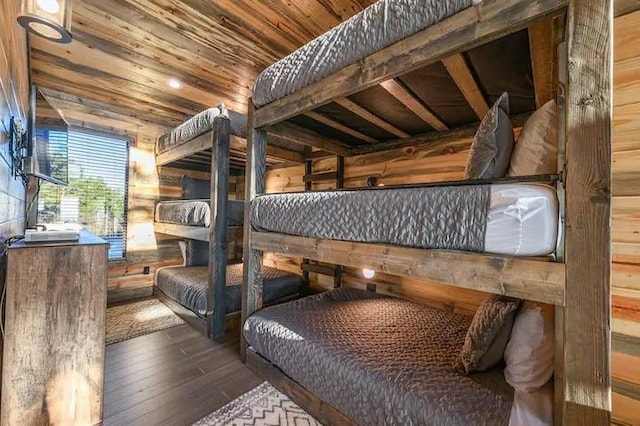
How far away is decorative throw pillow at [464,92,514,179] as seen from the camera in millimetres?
1048

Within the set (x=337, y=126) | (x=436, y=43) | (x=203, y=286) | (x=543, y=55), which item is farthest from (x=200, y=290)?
(x=543, y=55)

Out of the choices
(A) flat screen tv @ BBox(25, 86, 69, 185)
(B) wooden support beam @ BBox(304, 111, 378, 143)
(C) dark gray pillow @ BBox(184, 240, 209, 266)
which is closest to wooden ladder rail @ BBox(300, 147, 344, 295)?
(B) wooden support beam @ BBox(304, 111, 378, 143)

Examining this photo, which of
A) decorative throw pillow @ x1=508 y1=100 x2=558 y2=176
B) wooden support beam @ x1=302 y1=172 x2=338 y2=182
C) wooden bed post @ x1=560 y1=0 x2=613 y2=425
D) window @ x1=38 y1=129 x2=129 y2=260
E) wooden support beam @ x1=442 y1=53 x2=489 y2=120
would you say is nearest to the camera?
wooden bed post @ x1=560 y1=0 x2=613 y2=425

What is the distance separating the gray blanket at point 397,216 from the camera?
95cm

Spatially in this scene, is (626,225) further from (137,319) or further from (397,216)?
(137,319)

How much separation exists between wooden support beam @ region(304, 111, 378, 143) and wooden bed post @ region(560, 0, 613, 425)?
139cm

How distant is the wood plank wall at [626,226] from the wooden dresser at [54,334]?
97.4 inches

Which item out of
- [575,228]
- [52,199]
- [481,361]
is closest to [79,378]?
[481,361]

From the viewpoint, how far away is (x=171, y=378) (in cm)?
180

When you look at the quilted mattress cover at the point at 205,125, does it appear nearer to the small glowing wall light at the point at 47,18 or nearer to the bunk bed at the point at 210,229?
the bunk bed at the point at 210,229

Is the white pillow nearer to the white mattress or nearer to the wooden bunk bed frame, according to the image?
the wooden bunk bed frame

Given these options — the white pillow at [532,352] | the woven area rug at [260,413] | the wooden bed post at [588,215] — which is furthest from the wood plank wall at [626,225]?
the woven area rug at [260,413]

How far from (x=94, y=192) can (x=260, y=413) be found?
323cm

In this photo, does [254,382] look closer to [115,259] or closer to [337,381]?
[337,381]
